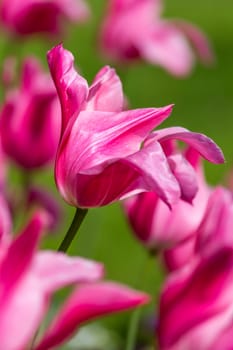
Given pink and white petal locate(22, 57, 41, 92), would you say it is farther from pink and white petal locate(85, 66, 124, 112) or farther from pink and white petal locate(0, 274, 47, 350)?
pink and white petal locate(0, 274, 47, 350)

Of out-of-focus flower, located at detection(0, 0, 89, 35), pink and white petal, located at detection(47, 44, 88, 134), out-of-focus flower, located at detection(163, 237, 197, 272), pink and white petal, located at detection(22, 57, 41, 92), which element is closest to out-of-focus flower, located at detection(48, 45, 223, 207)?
pink and white petal, located at detection(47, 44, 88, 134)

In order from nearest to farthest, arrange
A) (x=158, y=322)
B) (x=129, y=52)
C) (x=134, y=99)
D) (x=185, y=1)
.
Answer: (x=158, y=322) < (x=129, y=52) < (x=134, y=99) < (x=185, y=1)

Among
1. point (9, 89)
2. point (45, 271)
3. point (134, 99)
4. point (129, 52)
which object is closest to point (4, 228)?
point (45, 271)

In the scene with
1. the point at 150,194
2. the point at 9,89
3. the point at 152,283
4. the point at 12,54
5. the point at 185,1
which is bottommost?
the point at 185,1

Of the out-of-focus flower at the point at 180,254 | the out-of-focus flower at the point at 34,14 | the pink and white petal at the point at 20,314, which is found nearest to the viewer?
the pink and white petal at the point at 20,314

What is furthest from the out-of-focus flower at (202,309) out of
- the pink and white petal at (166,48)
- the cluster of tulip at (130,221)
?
the pink and white petal at (166,48)

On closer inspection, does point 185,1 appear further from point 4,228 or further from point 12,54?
point 4,228

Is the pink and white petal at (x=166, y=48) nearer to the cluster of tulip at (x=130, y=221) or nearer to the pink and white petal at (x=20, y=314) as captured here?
the cluster of tulip at (x=130, y=221)
